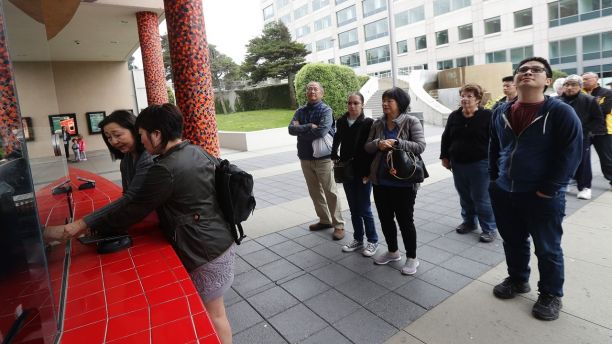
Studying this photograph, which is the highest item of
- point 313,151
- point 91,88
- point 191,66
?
point 91,88

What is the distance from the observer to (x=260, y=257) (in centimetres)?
439

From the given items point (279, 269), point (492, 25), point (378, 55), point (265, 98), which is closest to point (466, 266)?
point (279, 269)

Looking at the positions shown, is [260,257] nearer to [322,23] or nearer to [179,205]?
[179,205]

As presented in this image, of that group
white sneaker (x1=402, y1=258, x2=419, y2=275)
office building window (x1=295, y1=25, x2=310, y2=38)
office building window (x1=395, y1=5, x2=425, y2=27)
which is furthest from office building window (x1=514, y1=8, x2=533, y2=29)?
white sneaker (x1=402, y1=258, x2=419, y2=275)

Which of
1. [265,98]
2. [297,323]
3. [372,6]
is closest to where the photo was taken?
[297,323]

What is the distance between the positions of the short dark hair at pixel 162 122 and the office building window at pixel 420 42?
37.6 metres

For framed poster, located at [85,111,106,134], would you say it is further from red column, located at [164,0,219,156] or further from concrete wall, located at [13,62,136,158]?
red column, located at [164,0,219,156]

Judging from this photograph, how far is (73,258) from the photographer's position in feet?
7.08

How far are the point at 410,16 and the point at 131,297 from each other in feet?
130

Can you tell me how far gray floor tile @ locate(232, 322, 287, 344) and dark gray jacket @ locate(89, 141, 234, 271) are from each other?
0.99 meters

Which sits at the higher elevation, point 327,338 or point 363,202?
point 363,202

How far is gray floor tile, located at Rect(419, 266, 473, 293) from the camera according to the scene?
339cm

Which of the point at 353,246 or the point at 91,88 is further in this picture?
the point at 91,88

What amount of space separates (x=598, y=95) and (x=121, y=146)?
7.06m
